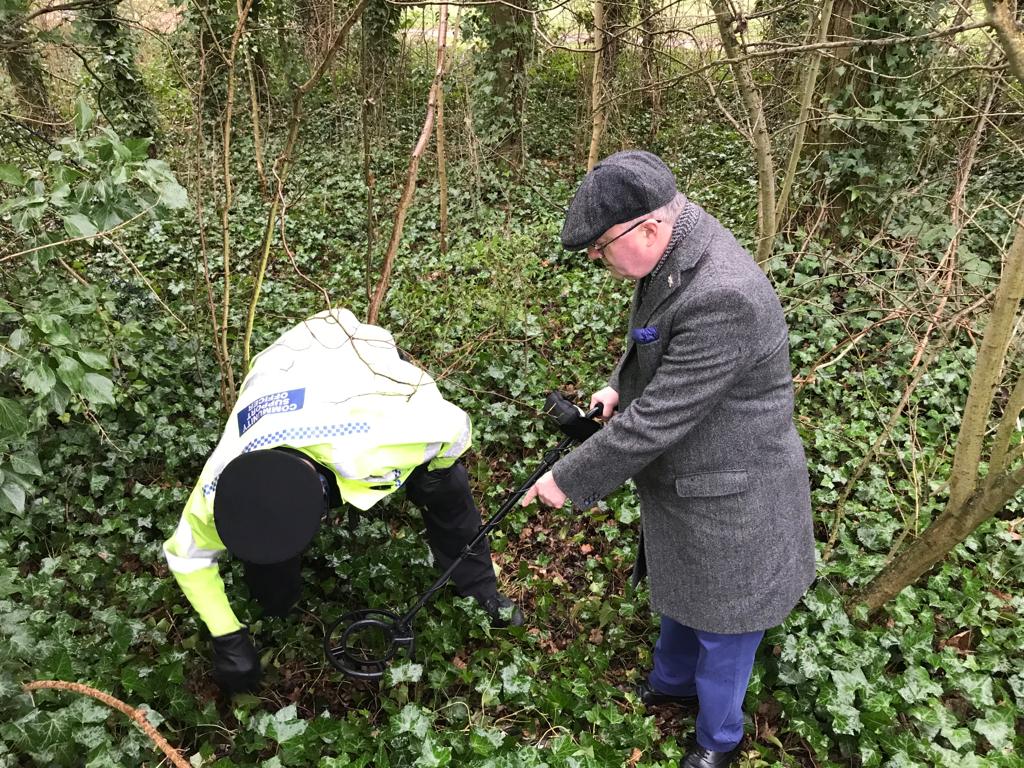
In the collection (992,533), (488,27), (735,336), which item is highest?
(488,27)

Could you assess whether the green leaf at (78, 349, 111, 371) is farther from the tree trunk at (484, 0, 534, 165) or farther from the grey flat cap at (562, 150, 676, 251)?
the tree trunk at (484, 0, 534, 165)

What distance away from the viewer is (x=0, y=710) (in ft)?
7.13

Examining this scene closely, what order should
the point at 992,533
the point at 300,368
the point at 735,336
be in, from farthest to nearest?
the point at 992,533, the point at 300,368, the point at 735,336

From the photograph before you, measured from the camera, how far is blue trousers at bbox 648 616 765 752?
217 centimetres

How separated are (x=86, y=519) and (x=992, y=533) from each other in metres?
4.80

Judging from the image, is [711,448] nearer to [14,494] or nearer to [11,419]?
[11,419]

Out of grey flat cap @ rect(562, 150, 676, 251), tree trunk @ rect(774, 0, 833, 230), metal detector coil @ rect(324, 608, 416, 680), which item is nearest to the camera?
grey flat cap @ rect(562, 150, 676, 251)

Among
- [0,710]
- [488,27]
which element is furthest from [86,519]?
[488,27]

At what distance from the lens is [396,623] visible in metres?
2.64

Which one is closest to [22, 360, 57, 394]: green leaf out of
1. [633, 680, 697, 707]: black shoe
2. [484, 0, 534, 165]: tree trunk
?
[633, 680, 697, 707]: black shoe

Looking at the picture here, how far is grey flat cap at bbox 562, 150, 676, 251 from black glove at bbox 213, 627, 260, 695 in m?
1.92

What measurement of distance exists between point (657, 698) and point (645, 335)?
178 cm

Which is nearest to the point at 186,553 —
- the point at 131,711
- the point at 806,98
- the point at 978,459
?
the point at 131,711

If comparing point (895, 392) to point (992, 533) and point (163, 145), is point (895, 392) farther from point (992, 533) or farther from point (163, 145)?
point (163, 145)
